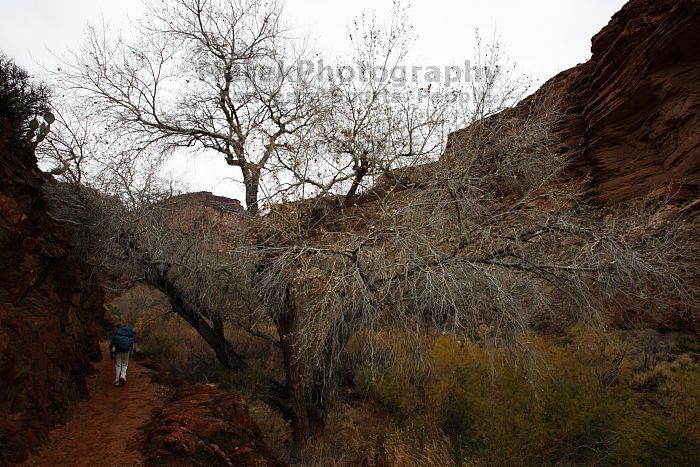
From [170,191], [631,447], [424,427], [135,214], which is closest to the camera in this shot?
[631,447]

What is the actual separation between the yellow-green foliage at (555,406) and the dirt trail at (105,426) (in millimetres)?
3801

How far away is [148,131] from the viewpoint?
29.7ft

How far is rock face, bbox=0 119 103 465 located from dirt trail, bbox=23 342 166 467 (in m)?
0.24

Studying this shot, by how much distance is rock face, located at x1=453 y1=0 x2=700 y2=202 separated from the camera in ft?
35.1

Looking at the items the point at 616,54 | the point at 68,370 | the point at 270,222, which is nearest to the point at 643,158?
the point at 616,54

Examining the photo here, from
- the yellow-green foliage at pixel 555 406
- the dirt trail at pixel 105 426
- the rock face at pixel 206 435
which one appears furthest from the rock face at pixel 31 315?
the yellow-green foliage at pixel 555 406

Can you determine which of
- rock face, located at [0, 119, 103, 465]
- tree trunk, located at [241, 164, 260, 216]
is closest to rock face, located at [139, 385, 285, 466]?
rock face, located at [0, 119, 103, 465]

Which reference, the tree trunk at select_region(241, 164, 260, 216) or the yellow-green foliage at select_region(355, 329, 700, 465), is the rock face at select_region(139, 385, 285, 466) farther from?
the tree trunk at select_region(241, 164, 260, 216)

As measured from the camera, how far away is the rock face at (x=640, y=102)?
10.7 metres

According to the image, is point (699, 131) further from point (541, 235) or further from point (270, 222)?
point (270, 222)

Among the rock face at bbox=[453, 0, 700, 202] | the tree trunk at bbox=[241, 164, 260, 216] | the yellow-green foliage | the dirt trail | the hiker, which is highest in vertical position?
the rock face at bbox=[453, 0, 700, 202]

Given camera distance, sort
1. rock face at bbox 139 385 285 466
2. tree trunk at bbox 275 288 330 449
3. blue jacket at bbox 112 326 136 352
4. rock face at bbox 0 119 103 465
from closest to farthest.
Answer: rock face at bbox 139 385 285 466, rock face at bbox 0 119 103 465, tree trunk at bbox 275 288 330 449, blue jacket at bbox 112 326 136 352

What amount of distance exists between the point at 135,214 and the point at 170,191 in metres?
1.46

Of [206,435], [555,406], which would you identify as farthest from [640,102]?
[206,435]
